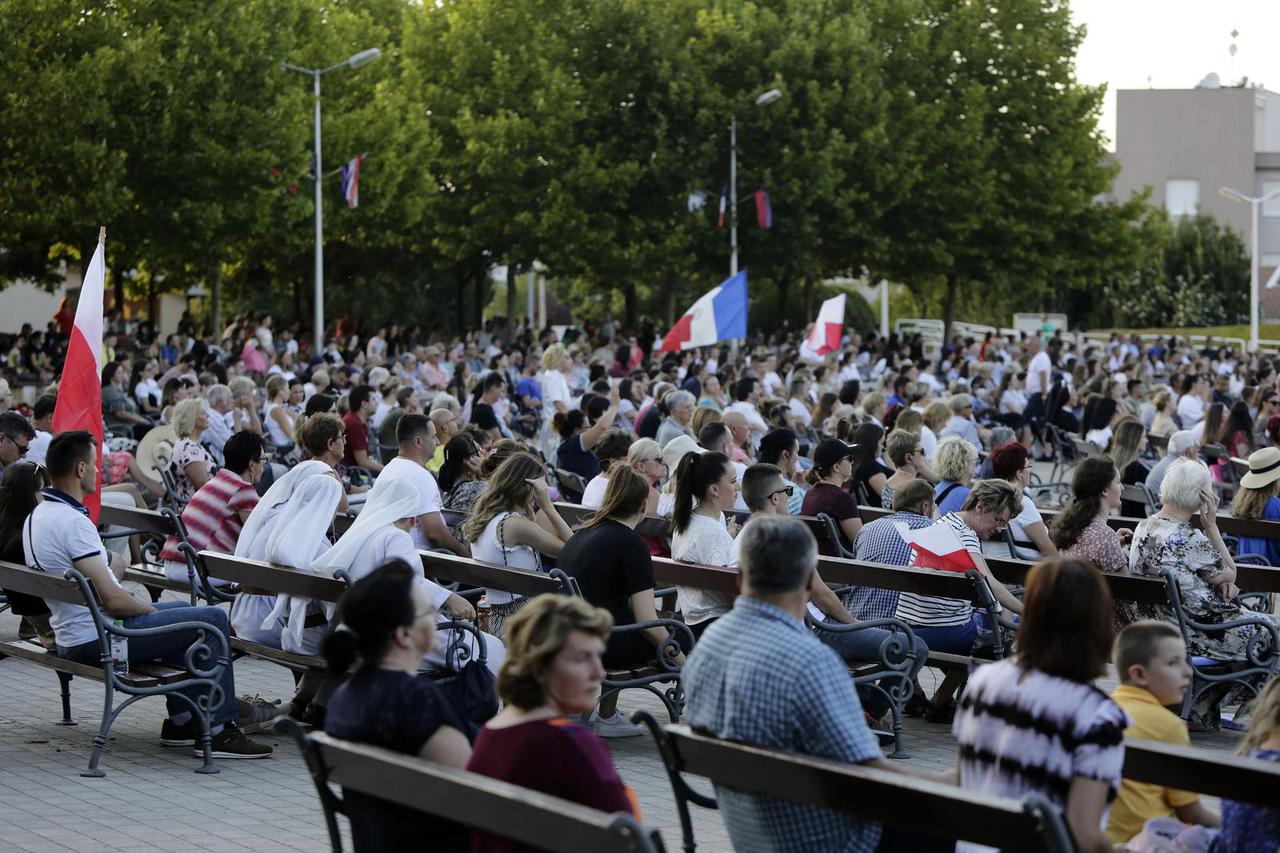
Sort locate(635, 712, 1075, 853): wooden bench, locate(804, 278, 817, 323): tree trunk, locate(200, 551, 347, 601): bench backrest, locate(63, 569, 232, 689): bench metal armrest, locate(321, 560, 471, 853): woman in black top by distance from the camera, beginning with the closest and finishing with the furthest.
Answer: locate(635, 712, 1075, 853): wooden bench < locate(321, 560, 471, 853): woman in black top < locate(63, 569, 232, 689): bench metal armrest < locate(200, 551, 347, 601): bench backrest < locate(804, 278, 817, 323): tree trunk

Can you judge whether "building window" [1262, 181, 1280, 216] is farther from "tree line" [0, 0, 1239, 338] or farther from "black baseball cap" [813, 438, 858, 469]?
"black baseball cap" [813, 438, 858, 469]

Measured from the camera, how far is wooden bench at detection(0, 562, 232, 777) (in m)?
7.75

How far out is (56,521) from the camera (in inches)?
318

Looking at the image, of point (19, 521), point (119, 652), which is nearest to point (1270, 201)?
point (19, 521)

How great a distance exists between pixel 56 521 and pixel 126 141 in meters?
30.5

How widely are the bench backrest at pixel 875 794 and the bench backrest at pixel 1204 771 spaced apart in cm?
82

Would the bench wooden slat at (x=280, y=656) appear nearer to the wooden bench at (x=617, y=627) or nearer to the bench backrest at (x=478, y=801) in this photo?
the wooden bench at (x=617, y=627)

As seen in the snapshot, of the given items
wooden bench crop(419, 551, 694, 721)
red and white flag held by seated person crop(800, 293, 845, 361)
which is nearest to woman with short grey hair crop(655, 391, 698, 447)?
wooden bench crop(419, 551, 694, 721)

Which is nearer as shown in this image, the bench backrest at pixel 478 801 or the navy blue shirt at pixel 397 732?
the bench backrest at pixel 478 801

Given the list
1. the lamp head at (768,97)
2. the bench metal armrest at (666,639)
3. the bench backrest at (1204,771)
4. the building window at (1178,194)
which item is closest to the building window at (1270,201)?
the building window at (1178,194)

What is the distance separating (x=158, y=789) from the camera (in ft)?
25.0

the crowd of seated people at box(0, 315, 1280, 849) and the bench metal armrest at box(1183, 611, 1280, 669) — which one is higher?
the crowd of seated people at box(0, 315, 1280, 849)

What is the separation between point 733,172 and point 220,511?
3745 cm

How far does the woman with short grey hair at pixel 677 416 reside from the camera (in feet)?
51.2
